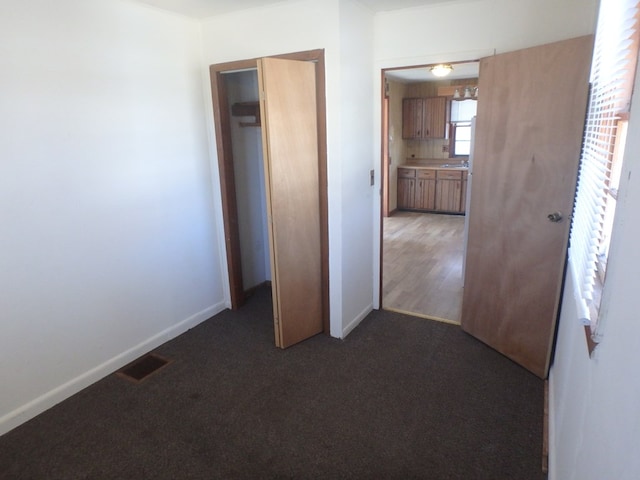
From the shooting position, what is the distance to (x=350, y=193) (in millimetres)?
2881

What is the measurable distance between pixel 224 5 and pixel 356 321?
245 cm

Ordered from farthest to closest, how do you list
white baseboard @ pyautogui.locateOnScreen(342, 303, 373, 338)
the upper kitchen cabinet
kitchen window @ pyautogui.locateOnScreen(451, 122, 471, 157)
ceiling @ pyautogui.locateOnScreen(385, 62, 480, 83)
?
kitchen window @ pyautogui.locateOnScreen(451, 122, 471, 157)
the upper kitchen cabinet
ceiling @ pyautogui.locateOnScreen(385, 62, 480, 83)
white baseboard @ pyautogui.locateOnScreen(342, 303, 373, 338)

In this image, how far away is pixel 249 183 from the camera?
375cm

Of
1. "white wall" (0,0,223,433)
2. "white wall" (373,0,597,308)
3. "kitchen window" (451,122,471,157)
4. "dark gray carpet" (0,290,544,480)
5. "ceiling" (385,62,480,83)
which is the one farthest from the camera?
"kitchen window" (451,122,471,157)

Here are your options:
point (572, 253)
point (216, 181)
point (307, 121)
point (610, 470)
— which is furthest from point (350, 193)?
point (610, 470)

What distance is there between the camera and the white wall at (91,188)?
209 centimetres

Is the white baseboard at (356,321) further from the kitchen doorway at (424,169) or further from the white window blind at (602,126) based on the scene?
the white window blind at (602,126)

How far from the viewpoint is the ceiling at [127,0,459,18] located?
2.57 meters

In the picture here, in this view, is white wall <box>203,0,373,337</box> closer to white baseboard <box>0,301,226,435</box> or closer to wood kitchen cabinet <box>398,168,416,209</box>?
white baseboard <box>0,301,226,435</box>

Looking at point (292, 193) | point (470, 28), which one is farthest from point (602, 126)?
point (292, 193)

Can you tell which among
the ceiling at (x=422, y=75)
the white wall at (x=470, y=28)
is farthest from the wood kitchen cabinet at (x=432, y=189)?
the white wall at (x=470, y=28)

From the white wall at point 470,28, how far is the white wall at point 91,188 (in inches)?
57.3

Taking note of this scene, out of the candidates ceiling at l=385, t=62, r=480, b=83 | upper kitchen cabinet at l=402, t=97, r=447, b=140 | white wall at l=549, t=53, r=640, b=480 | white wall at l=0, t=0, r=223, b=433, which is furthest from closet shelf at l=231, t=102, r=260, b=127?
upper kitchen cabinet at l=402, t=97, r=447, b=140

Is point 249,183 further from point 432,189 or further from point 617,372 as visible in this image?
point 432,189
